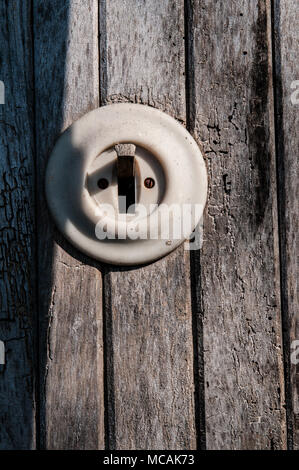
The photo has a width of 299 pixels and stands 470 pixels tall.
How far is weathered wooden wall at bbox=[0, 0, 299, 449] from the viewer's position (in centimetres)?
78

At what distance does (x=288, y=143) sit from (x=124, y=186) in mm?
261

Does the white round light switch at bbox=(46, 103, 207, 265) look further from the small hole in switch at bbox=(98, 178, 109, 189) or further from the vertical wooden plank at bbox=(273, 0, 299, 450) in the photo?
the vertical wooden plank at bbox=(273, 0, 299, 450)

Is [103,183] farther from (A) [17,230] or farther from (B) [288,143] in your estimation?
(B) [288,143]

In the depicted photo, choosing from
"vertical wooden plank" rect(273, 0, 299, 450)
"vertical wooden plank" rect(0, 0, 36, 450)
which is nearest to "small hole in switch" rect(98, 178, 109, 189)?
"vertical wooden plank" rect(0, 0, 36, 450)

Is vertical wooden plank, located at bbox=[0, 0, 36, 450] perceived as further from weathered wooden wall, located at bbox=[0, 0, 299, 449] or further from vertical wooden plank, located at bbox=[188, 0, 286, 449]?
vertical wooden plank, located at bbox=[188, 0, 286, 449]

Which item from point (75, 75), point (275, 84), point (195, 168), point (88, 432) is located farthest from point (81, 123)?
point (88, 432)

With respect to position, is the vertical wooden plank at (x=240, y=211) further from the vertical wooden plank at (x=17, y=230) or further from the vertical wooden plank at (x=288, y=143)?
the vertical wooden plank at (x=17, y=230)

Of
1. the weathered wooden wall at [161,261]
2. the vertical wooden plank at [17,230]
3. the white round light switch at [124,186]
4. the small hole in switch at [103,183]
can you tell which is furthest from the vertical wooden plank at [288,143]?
the vertical wooden plank at [17,230]

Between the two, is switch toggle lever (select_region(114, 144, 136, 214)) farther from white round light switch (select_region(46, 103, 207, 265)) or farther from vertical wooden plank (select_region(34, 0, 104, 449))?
vertical wooden plank (select_region(34, 0, 104, 449))

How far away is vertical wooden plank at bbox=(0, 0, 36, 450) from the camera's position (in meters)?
0.79

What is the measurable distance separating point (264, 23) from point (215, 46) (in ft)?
0.27

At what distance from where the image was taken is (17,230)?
0.79 metres

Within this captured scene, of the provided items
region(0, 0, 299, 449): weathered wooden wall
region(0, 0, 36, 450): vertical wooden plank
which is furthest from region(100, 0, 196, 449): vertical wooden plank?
region(0, 0, 36, 450): vertical wooden plank

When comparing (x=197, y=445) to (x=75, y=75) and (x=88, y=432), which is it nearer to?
(x=88, y=432)
